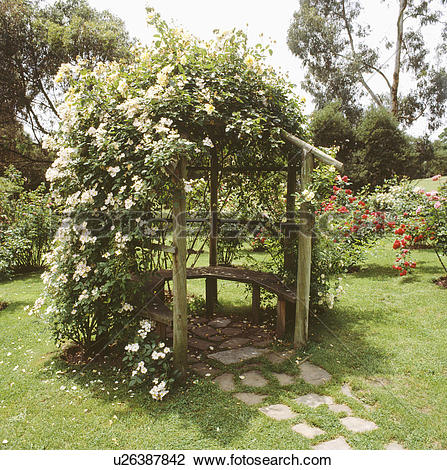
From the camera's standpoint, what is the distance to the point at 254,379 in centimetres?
332

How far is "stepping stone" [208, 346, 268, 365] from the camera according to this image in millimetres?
3717

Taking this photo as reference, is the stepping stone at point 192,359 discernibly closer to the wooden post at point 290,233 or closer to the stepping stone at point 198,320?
the stepping stone at point 198,320

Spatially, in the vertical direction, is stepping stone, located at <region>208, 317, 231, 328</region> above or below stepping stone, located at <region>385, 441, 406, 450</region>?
below

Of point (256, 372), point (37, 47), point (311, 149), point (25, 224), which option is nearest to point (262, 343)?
point (256, 372)

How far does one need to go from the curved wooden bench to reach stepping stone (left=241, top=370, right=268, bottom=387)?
0.89 metres

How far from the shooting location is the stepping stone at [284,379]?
3229 mm

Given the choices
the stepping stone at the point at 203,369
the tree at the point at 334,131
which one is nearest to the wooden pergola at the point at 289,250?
the stepping stone at the point at 203,369

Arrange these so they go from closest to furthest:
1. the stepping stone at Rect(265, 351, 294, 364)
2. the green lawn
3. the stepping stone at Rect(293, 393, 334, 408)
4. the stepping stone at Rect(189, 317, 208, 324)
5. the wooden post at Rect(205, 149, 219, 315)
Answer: the green lawn → the stepping stone at Rect(293, 393, 334, 408) → the stepping stone at Rect(265, 351, 294, 364) → the stepping stone at Rect(189, 317, 208, 324) → the wooden post at Rect(205, 149, 219, 315)

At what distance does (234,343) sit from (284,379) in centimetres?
98

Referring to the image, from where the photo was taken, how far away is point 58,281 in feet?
11.6

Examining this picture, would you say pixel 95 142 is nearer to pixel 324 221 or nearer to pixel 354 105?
pixel 324 221

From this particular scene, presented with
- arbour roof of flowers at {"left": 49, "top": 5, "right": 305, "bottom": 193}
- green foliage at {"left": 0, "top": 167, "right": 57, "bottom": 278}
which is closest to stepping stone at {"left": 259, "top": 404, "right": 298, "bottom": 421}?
arbour roof of flowers at {"left": 49, "top": 5, "right": 305, "bottom": 193}

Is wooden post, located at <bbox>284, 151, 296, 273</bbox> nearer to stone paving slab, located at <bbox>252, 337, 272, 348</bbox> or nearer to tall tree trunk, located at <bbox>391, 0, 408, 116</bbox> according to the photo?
stone paving slab, located at <bbox>252, 337, 272, 348</bbox>

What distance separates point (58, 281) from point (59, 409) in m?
1.21
